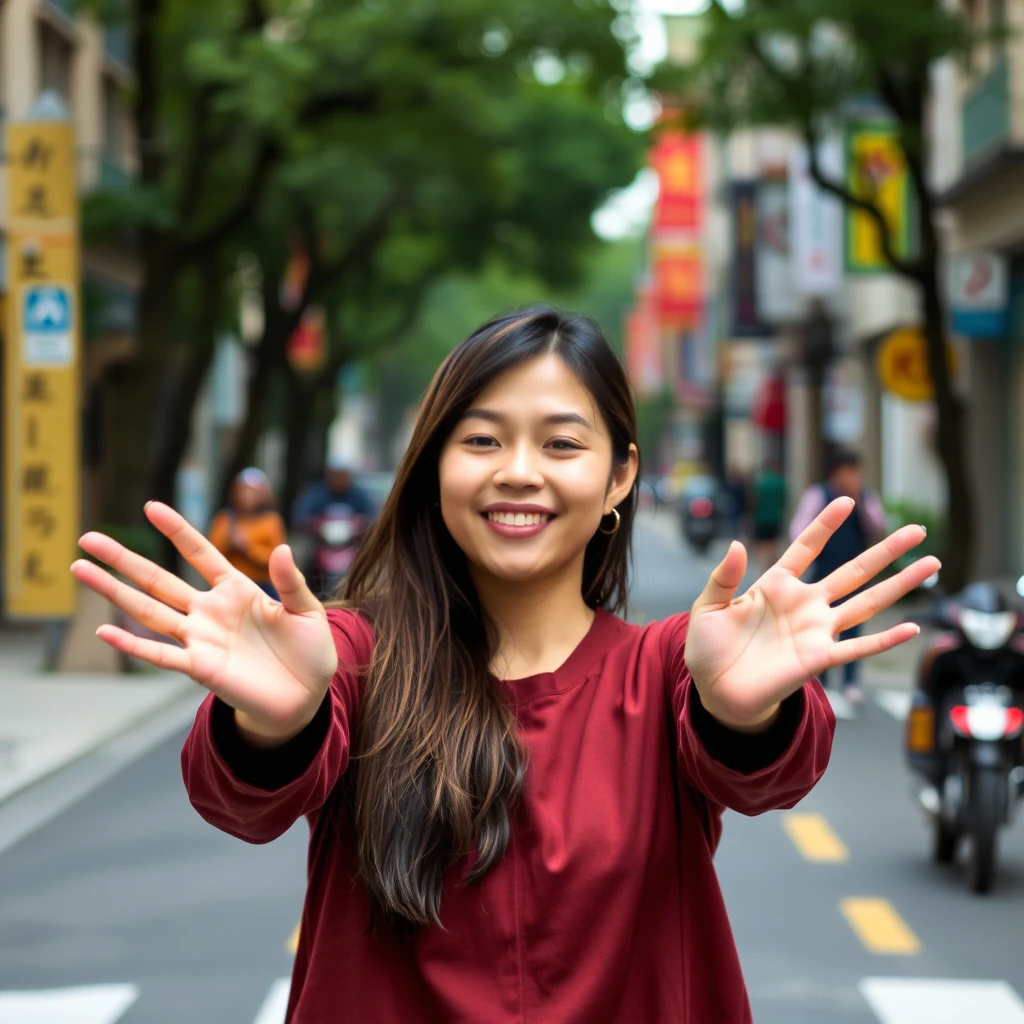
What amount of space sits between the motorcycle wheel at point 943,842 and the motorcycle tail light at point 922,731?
0.30 m

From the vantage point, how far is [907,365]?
1908 cm

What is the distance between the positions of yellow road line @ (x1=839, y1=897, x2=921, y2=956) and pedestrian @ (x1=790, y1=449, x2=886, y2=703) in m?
5.43

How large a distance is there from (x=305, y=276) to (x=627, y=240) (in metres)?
77.9

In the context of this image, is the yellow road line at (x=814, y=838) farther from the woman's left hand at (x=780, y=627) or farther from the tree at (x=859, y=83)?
the tree at (x=859, y=83)

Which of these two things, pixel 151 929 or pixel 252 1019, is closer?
pixel 252 1019

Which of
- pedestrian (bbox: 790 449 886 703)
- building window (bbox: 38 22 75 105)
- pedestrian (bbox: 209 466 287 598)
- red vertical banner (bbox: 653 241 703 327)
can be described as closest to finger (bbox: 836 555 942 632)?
pedestrian (bbox: 790 449 886 703)

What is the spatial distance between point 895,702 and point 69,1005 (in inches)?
336

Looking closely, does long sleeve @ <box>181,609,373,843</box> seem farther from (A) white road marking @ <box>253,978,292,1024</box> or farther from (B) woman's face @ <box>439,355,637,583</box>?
(A) white road marking @ <box>253,978,292,1024</box>

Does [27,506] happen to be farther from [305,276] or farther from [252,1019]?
[305,276]

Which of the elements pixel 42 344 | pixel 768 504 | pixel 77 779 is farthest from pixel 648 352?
pixel 77 779

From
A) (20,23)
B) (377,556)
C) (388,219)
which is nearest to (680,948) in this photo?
(377,556)

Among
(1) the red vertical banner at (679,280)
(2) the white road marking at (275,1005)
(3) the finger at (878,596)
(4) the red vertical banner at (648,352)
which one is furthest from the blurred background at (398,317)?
(4) the red vertical banner at (648,352)

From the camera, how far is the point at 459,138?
19.0 metres

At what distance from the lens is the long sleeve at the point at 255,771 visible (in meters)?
2.08
